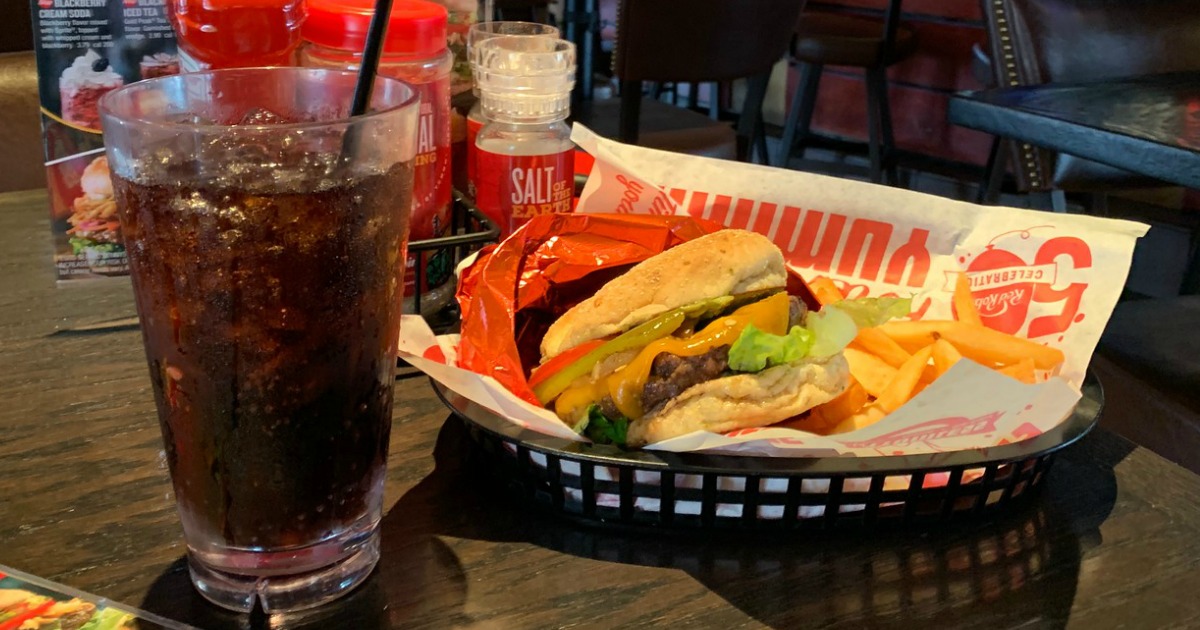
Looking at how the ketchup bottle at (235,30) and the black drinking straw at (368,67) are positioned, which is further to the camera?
the ketchup bottle at (235,30)

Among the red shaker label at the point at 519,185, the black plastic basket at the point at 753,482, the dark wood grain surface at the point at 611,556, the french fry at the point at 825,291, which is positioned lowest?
the dark wood grain surface at the point at 611,556

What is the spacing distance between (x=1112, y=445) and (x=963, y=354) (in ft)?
0.54

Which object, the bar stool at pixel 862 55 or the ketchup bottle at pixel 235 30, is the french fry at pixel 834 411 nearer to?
the ketchup bottle at pixel 235 30

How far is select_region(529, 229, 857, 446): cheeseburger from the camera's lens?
0.70 meters

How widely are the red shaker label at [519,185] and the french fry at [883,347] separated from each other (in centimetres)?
35

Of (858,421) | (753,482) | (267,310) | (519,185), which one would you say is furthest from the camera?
(519,185)

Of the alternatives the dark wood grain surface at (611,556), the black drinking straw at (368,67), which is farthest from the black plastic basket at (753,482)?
the black drinking straw at (368,67)

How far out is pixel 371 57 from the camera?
0.56m

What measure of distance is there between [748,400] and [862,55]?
136 inches

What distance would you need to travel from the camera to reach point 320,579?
60 cm

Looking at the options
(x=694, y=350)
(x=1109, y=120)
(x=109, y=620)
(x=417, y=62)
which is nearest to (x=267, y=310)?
(x=109, y=620)

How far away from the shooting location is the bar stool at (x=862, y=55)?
384 cm

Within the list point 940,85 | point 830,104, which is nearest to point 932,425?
point 940,85

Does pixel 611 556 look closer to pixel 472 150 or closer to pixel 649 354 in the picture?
pixel 649 354
